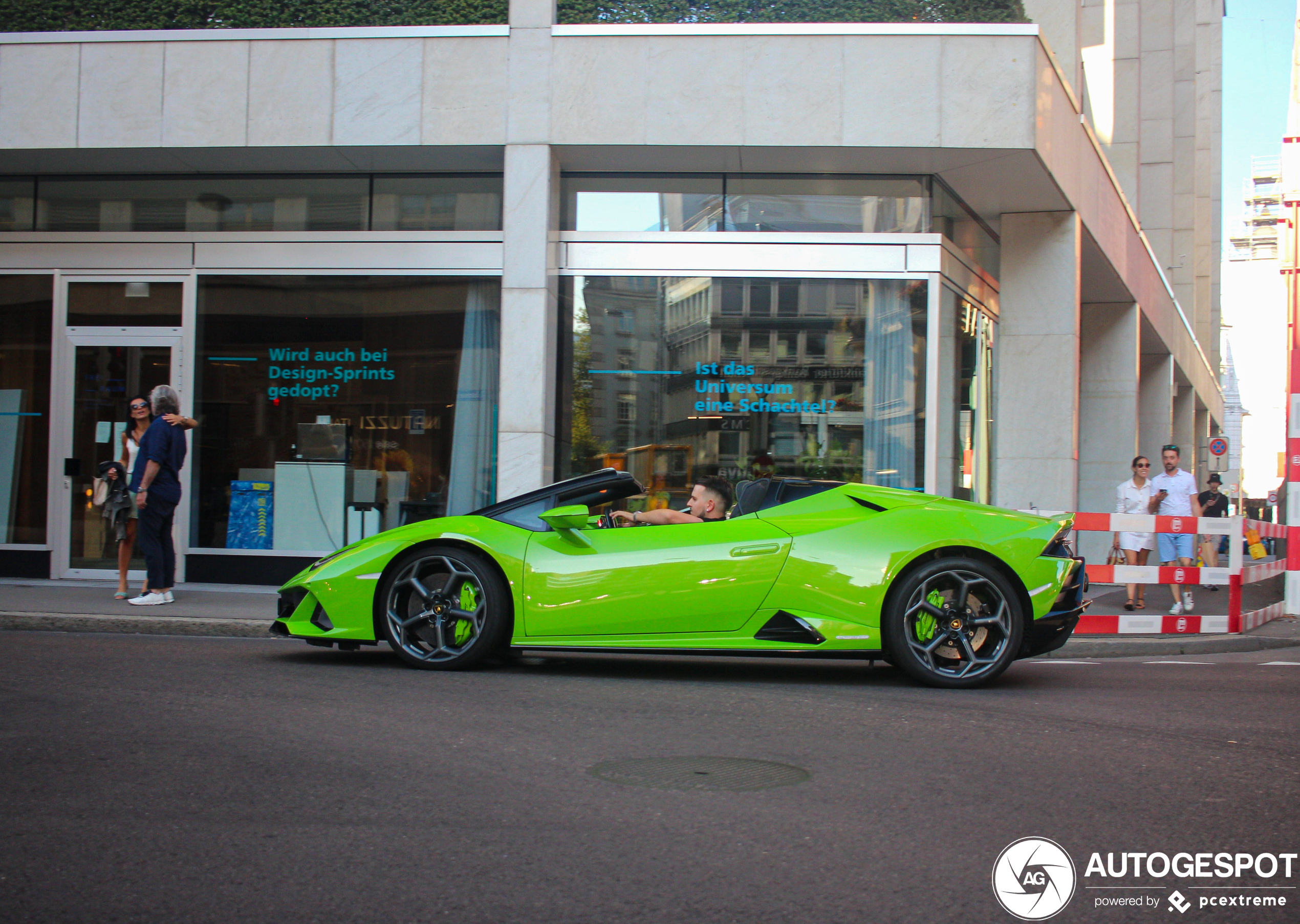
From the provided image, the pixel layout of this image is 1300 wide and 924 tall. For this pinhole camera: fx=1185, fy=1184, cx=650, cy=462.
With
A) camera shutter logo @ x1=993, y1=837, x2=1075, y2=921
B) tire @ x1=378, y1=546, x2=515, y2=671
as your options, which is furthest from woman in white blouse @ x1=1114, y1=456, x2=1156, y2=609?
camera shutter logo @ x1=993, y1=837, x2=1075, y2=921

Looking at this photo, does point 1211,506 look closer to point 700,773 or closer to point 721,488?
point 721,488

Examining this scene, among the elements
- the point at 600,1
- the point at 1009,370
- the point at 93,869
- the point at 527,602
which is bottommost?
the point at 93,869

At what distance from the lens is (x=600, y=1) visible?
476 inches

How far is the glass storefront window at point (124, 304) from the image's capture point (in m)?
12.3

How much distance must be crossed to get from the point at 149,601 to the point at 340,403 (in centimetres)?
320

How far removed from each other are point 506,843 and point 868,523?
11.5 feet

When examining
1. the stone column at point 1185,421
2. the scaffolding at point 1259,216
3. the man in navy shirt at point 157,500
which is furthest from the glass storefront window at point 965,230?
the scaffolding at point 1259,216

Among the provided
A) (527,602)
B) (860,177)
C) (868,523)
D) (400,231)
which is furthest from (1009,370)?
(527,602)

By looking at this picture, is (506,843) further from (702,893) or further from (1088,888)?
(1088,888)

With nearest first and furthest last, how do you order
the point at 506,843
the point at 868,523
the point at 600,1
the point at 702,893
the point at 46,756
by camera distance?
1. the point at 702,893
2. the point at 506,843
3. the point at 46,756
4. the point at 868,523
5. the point at 600,1

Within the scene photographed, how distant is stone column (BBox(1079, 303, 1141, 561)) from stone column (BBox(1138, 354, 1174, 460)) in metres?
6.77

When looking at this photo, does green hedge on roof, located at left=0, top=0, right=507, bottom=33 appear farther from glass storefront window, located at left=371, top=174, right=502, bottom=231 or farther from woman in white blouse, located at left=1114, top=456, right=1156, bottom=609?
woman in white blouse, located at left=1114, top=456, right=1156, bottom=609

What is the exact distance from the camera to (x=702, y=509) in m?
6.96

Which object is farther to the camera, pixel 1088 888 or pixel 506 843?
pixel 506 843
